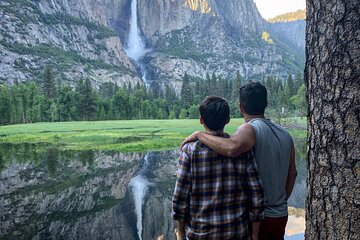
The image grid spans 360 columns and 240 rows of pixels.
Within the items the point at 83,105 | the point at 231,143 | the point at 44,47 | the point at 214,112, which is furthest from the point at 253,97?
the point at 44,47

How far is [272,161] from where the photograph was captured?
3.59 meters

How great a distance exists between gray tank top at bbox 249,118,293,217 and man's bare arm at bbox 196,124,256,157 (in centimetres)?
18

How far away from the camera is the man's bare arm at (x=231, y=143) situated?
3.28m

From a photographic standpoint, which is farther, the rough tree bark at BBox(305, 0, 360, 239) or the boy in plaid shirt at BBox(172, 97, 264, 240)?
the boy in plaid shirt at BBox(172, 97, 264, 240)

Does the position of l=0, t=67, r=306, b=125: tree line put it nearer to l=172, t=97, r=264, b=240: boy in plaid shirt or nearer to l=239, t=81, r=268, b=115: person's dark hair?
l=239, t=81, r=268, b=115: person's dark hair

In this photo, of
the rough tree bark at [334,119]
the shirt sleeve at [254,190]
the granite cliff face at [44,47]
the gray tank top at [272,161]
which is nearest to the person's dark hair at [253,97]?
the gray tank top at [272,161]

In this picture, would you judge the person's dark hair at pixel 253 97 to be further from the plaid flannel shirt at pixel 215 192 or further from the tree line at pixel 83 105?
the tree line at pixel 83 105

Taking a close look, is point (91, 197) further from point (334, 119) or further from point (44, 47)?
point (44, 47)

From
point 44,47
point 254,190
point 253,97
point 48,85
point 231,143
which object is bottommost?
point 254,190

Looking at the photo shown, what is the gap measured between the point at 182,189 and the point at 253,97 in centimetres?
109

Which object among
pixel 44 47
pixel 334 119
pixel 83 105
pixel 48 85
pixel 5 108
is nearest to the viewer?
pixel 334 119

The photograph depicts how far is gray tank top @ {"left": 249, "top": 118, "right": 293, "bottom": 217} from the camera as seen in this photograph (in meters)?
3.54

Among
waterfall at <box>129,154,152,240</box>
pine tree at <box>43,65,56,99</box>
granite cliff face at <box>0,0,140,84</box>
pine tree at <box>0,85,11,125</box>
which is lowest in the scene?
waterfall at <box>129,154,152,240</box>

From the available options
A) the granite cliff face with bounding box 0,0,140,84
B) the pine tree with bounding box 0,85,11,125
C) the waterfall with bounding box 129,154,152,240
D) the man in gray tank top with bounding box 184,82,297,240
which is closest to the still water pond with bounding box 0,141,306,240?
the waterfall with bounding box 129,154,152,240
